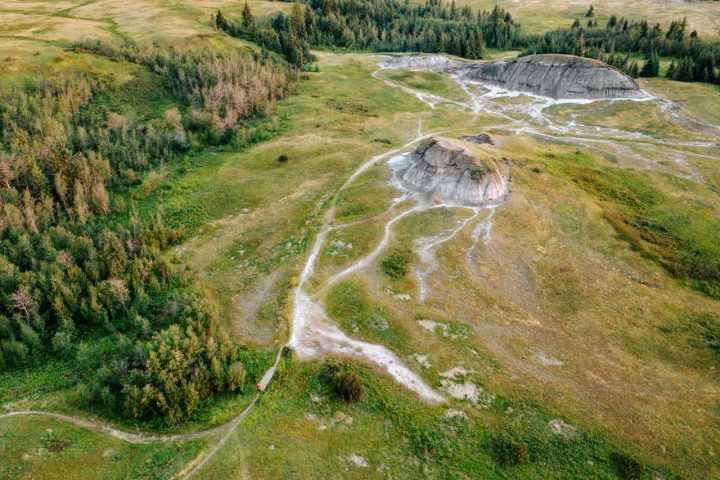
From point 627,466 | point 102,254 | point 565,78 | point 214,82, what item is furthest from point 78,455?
point 565,78

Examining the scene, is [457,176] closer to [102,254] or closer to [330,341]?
[330,341]

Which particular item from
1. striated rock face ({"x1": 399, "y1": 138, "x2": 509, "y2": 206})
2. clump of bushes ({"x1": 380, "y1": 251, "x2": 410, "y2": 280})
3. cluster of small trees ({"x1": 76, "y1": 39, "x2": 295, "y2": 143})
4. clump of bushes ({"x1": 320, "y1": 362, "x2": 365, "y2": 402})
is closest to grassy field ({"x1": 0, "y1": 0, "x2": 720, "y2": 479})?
clump of bushes ({"x1": 380, "y1": 251, "x2": 410, "y2": 280})

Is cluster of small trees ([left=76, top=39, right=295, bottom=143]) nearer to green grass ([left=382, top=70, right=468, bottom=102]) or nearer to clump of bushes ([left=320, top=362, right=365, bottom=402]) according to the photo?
green grass ([left=382, top=70, right=468, bottom=102])

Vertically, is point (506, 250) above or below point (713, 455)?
above

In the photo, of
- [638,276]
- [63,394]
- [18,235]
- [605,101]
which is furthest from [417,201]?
[605,101]

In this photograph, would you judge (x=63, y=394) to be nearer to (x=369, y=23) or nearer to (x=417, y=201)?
(x=417, y=201)

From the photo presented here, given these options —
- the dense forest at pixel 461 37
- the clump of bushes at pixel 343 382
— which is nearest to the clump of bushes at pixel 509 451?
the clump of bushes at pixel 343 382
